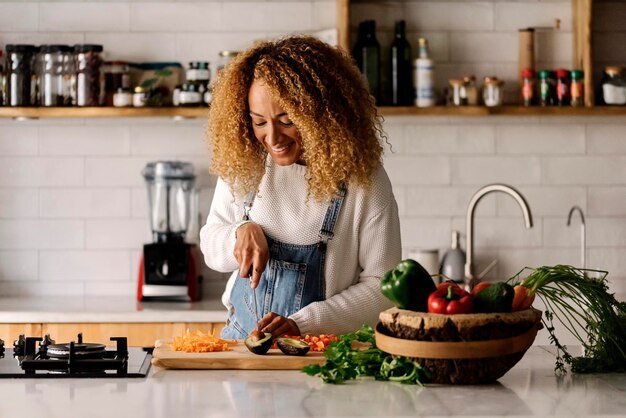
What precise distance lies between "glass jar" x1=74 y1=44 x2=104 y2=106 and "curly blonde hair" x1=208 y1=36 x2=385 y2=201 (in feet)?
4.95

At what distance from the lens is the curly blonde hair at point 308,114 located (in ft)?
8.64

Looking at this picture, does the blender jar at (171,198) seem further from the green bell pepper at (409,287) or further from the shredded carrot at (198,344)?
the green bell pepper at (409,287)

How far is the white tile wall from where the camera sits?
4.42 metres

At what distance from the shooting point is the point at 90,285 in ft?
14.6

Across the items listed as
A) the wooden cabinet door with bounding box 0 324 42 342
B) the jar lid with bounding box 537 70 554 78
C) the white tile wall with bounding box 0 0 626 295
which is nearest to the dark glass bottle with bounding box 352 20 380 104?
the white tile wall with bounding box 0 0 626 295

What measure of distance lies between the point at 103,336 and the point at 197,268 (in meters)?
0.58

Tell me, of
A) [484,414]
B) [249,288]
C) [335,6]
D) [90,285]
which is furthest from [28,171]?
[484,414]

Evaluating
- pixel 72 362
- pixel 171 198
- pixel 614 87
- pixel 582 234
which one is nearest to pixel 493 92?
pixel 614 87

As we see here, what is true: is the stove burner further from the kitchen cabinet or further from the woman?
the kitchen cabinet

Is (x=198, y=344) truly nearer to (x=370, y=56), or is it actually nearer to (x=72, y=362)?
(x=72, y=362)

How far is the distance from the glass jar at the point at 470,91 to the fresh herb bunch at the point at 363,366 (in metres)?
2.21

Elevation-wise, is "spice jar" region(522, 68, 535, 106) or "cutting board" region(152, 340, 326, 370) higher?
"spice jar" region(522, 68, 535, 106)

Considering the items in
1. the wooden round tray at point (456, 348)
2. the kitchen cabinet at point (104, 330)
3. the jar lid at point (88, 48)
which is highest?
the jar lid at point (88, 48)

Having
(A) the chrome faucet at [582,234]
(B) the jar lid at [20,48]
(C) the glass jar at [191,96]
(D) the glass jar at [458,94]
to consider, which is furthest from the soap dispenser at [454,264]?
(B) the jar lid at [20,48]
